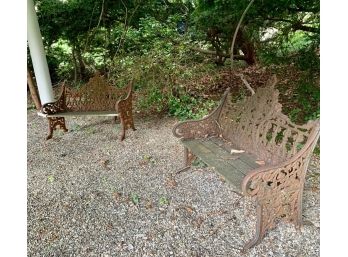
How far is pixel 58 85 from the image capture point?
32.0 ft

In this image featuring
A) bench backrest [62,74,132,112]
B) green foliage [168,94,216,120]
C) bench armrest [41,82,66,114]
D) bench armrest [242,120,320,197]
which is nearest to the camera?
bench armrest [242,120,320,197]

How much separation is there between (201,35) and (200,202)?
5.55 meters

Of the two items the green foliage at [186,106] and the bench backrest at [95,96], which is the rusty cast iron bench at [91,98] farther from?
the green foliage at [186,106]

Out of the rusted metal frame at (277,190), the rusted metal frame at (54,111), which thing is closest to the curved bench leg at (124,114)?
the rusted metal frame at (54,111)

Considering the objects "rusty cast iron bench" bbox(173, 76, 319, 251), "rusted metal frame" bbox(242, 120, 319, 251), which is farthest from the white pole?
"rusted metal frame" bbox(242, 120, 319, 251)

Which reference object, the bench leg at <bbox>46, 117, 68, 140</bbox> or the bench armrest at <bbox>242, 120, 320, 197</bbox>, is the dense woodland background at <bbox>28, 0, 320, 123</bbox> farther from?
the bench armrest at <bbox>242, 120, 320, 197</bbox>

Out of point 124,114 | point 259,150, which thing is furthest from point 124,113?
point 259,150

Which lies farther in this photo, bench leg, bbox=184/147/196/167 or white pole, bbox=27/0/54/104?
white pole, bbox=27/0/54/104

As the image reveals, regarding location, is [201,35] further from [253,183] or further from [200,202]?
[253,183]

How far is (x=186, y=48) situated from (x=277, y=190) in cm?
457

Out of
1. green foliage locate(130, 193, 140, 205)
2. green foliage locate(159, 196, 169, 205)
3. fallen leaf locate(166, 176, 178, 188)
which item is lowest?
fallen leaf locate(166, 176, 178, 188)

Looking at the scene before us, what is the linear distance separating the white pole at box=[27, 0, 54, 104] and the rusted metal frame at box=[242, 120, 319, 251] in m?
5.22

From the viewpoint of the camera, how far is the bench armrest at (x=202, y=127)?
3.73m

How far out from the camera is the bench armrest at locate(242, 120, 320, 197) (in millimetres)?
2230
